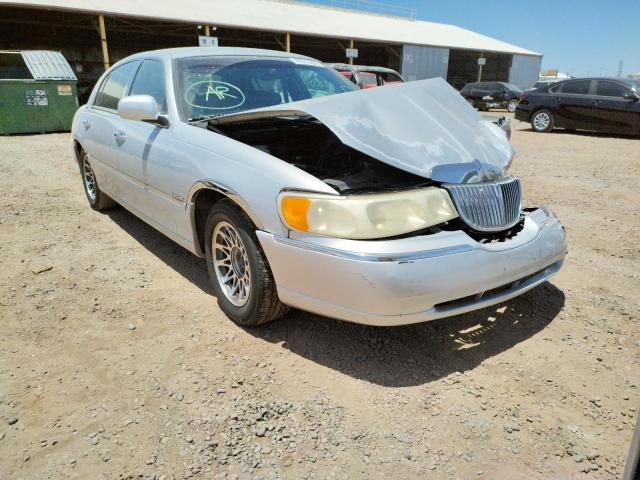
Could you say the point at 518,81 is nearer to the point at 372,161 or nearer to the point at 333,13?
the point at 333,13

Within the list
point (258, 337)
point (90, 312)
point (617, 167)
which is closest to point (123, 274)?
point (90, 312)

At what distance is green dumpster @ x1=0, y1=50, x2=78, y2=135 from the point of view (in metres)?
11.2

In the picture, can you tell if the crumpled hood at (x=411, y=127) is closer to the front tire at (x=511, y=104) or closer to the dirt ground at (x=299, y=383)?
the dirt ground at (x=299, y=383)

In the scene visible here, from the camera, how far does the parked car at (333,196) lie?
2.18 meters

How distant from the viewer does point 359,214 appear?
2.18 metres

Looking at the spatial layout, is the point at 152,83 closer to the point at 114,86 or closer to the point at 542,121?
the point at 114,86

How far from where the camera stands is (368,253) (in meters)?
2.09

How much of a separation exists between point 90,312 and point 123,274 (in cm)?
61

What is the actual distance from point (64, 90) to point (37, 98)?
67 centimetres

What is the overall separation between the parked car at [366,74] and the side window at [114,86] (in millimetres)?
8779

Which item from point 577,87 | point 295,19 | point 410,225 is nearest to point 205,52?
point 410,225

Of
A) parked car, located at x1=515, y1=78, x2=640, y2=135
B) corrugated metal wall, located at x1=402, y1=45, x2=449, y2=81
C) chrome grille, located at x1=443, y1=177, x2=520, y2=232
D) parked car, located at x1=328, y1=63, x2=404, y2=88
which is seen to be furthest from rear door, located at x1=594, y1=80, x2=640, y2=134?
corrugated metal wall, located at x1=402, y1=45, x2=449, y2=81

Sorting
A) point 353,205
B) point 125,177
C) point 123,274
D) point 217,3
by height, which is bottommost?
point 123,274

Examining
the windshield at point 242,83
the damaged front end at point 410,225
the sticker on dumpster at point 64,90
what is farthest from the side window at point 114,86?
the sticker on dumpster at point 64,90
